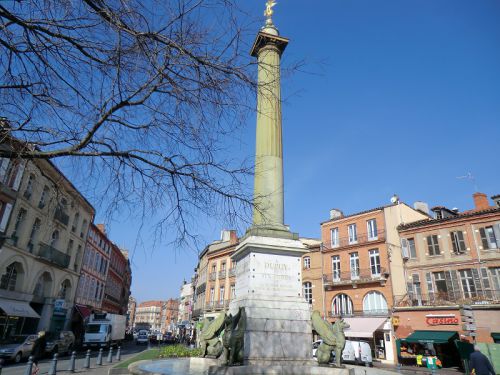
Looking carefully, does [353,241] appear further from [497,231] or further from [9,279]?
[9,279]

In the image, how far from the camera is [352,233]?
37188 millimetres

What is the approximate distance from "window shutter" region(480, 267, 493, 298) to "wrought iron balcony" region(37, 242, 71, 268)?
3394 centimetres

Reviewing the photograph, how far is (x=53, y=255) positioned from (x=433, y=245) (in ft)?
107

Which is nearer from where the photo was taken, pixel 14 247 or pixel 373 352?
pixel 14 247

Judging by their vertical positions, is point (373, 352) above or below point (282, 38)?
below

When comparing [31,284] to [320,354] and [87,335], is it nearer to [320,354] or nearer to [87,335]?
[87,335]

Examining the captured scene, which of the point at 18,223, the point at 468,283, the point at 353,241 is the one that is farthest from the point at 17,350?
the point at 468,283

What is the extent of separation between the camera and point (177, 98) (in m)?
4.66

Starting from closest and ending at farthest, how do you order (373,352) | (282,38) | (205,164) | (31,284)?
(205,164) → (282,38) → (31,284) → (373,352)

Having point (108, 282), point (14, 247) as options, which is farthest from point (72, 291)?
point (108, 282)

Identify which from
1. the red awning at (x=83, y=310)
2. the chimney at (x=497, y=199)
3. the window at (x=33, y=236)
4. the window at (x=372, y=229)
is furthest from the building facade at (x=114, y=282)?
the chimney at (x=497, y=199)

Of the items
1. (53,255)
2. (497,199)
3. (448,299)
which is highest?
(497,199)

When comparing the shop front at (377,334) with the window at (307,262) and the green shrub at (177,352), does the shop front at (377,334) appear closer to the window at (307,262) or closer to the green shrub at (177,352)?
the window at (307,262)

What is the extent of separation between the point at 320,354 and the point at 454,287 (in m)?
25.8
